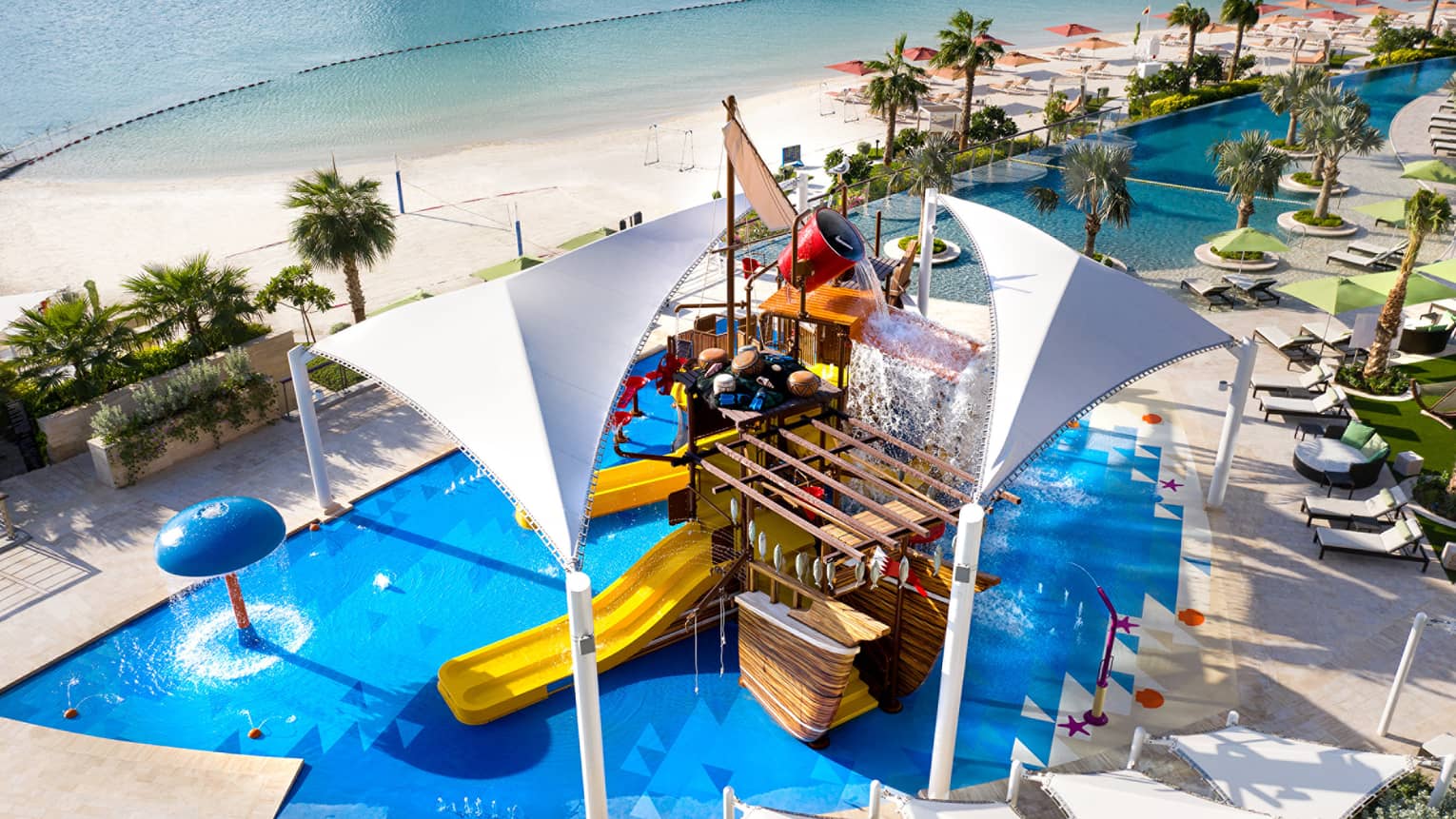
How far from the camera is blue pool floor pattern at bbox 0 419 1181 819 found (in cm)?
1477

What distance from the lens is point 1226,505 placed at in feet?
66.9

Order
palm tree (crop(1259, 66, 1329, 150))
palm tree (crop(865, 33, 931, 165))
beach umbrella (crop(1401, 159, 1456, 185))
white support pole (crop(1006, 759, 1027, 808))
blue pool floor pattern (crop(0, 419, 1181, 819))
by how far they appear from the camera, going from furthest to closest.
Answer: palm tree (crop(1259, 66, 1329, 150)) < palm tree (crop(865, 33, 931, 165)) < beach umbrella (crop(1401, 159, 1456, 185)) < blue pool floor pattern (crop(0, 419, 1181, 819)) < white support pole (crop(1006, 759, 1027, 808))

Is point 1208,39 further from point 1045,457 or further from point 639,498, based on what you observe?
point 639,498

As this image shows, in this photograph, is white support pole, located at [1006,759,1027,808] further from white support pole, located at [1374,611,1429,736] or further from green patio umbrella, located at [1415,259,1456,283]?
green patio umbrella, located at [1415,259,1456,283]

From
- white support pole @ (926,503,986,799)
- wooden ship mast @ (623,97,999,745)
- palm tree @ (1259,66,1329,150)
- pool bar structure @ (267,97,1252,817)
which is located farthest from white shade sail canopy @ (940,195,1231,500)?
palm tree @ (1259,66,1329,150)

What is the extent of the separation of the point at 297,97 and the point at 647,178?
119 ft

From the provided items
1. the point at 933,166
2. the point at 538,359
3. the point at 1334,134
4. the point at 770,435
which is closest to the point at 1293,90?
the point at 1334,134

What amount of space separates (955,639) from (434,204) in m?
32.8

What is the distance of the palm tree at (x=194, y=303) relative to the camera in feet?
75.6

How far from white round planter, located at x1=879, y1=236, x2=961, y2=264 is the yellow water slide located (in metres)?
16.2

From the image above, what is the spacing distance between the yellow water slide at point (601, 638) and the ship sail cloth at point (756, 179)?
6868 millimetres

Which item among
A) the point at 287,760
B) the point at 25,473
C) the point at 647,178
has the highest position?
the point at 647,178

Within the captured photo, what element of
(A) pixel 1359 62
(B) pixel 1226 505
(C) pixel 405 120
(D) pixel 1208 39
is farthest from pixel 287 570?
(D) pixel 1208 39

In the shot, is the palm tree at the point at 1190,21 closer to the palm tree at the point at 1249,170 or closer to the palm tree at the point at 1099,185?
the palm tree at the point at 1249,170
